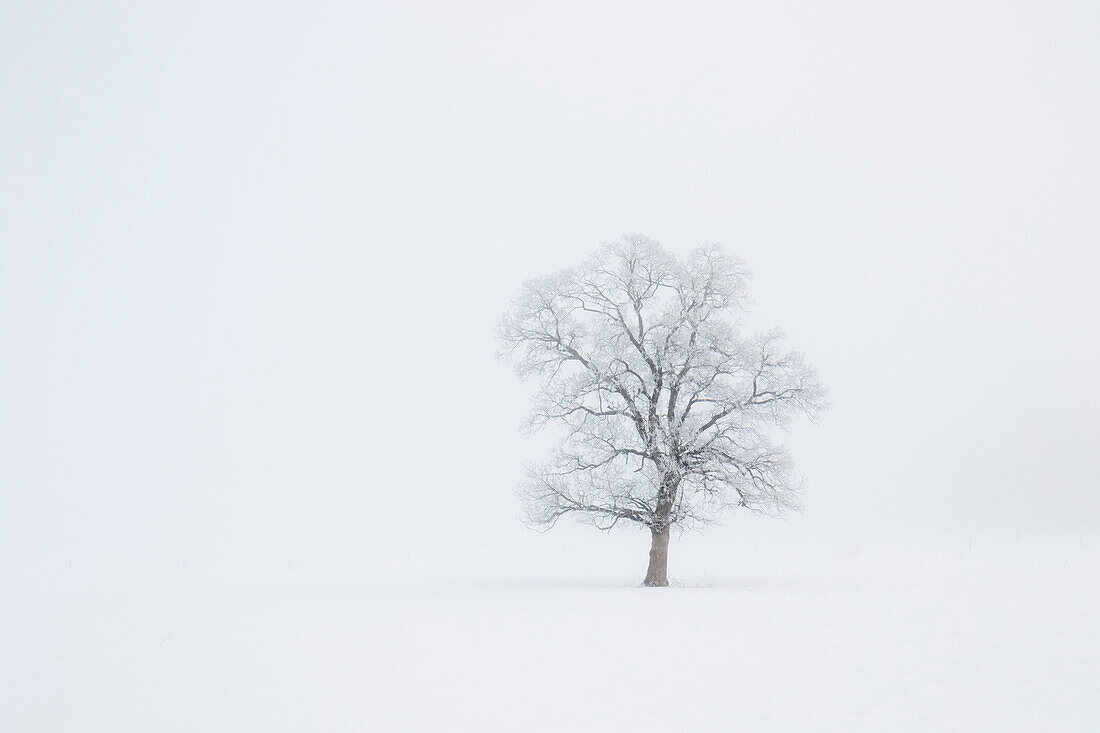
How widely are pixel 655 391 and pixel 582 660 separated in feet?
33.2

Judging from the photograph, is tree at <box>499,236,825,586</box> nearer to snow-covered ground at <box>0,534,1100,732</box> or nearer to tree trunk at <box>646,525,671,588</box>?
tree trunk at <box>646,525,671,588</box>

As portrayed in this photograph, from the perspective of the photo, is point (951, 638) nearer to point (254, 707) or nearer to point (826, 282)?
point (254, 707)

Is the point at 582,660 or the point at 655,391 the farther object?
the point at 655,391

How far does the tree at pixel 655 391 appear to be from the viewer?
17.8m

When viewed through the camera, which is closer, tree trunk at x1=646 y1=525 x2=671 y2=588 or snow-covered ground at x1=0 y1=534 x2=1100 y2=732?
snow-covered ground at x1=0 y1=534 x2=1100 y2=732

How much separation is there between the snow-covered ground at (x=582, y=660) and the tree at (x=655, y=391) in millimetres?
3054

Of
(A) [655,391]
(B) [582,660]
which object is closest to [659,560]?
(A) [655,391]

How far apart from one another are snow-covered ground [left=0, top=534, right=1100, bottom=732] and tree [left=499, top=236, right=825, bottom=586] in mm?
3054

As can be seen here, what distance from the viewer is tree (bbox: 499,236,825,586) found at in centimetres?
1777

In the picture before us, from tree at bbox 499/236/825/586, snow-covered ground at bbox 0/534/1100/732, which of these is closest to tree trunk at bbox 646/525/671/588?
tree at bbox 499/236/825/586

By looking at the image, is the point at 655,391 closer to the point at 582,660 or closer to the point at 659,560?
the point at 659,560

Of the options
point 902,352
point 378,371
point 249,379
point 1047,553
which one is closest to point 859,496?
point 1047,553

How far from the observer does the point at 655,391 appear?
18.5 meters

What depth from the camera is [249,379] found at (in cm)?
7562
